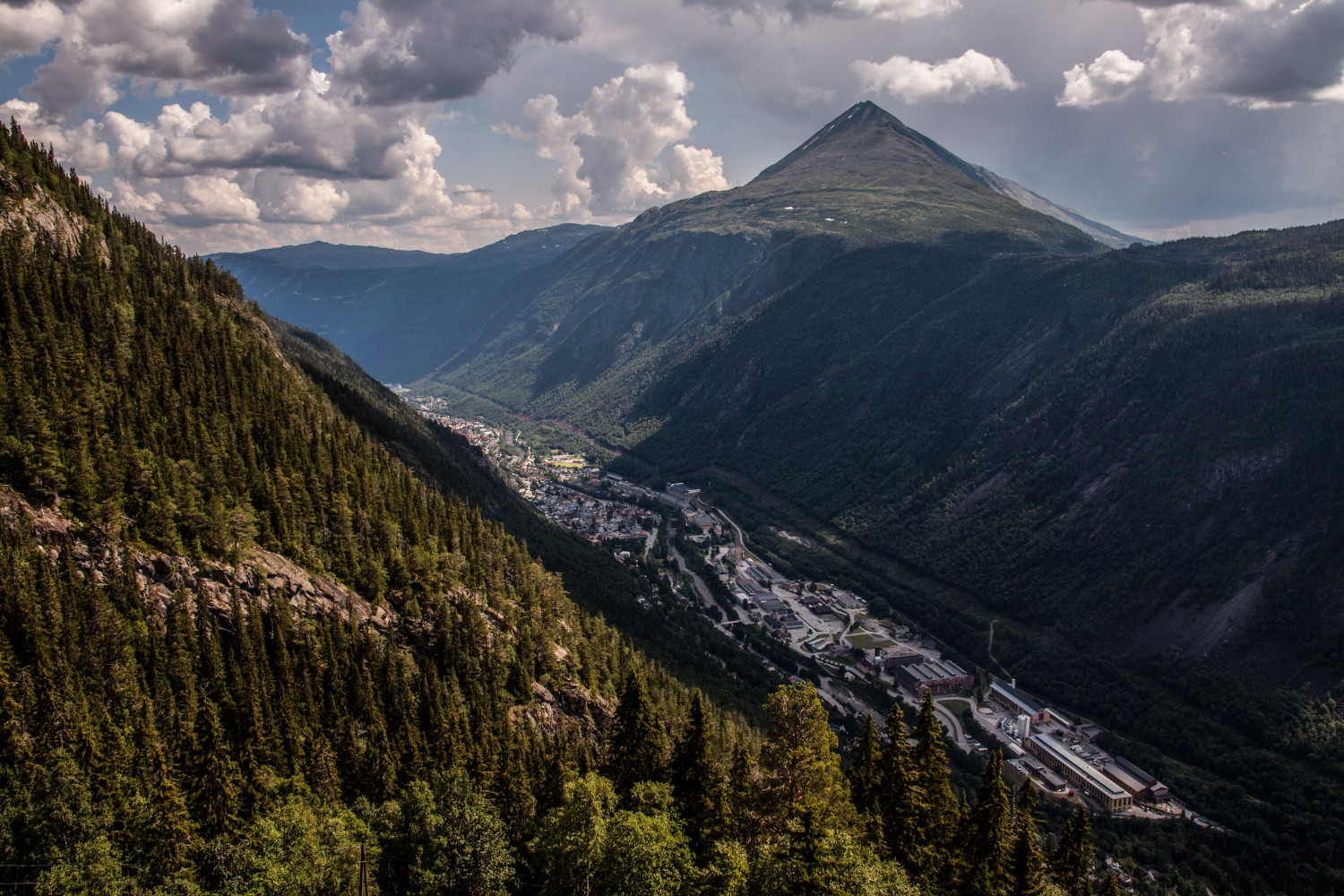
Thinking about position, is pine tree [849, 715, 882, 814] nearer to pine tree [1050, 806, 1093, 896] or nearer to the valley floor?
pine tree [1050, 806, 1093, 896]

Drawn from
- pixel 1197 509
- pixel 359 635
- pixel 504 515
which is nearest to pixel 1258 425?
pixel 1197 509

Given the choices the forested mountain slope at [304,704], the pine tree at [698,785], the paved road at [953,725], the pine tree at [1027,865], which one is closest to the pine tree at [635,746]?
the forested mountain slope at [304,704]

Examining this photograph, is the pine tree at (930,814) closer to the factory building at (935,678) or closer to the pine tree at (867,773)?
the pine tree at (867,773)

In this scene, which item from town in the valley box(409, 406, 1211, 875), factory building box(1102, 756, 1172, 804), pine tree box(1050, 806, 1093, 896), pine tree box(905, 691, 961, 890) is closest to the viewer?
pine tree box(905, 691, 961, 890)

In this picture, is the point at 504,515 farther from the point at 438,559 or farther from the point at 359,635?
the point at 359,635

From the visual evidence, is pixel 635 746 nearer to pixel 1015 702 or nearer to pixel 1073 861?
pixel 1073 861

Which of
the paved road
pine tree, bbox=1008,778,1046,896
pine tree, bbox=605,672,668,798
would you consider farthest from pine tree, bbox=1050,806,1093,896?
the paved road
